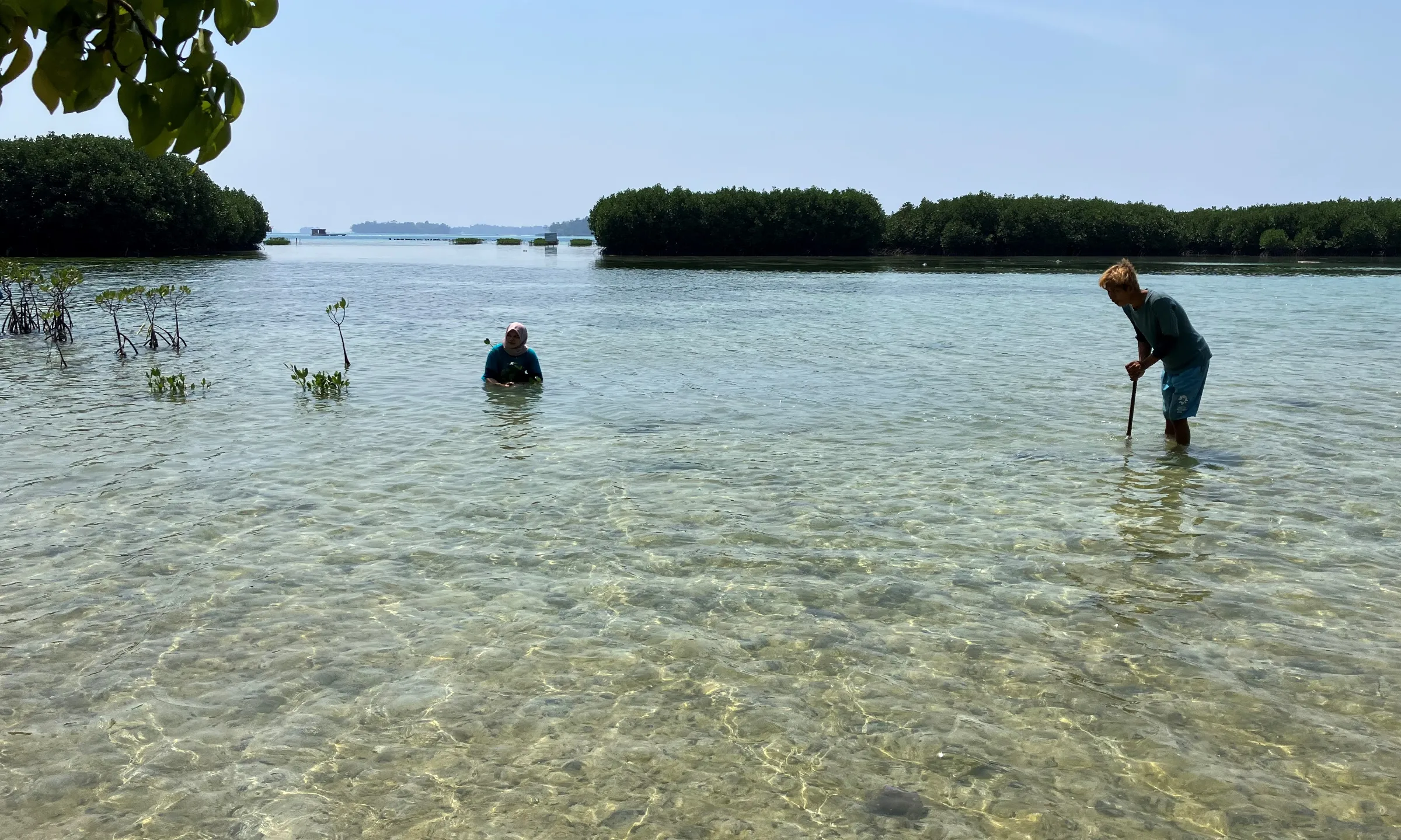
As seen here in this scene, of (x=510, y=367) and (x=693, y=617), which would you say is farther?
(x=510, y=367)

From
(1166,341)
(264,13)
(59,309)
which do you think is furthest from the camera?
(59,309)

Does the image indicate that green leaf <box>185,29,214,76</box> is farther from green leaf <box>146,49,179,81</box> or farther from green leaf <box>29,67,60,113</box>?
green leaf <box>29,67,60,113</box>

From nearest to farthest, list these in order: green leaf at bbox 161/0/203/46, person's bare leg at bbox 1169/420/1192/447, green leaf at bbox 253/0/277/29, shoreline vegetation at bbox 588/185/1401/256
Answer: green leaf at bbox 161/0/203/46
green leaf at bbox 253/0/277/29
person's bare leg at bbox 1169/420/1192/447
shoreline vegetation at bbox 588/185/1401/256

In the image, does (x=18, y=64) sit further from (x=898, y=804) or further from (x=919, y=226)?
(x=919, y=226)

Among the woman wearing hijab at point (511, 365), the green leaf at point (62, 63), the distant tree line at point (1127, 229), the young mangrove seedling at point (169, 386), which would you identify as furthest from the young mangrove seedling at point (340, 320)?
the distant tree line at point (1127, 229)

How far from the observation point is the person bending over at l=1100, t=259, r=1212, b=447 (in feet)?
33.6

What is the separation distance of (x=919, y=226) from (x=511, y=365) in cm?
11371

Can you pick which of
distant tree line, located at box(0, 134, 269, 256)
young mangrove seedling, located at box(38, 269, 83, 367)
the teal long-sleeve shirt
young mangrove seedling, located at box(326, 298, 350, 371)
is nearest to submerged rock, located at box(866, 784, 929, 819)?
the teal long-sleeve shirt

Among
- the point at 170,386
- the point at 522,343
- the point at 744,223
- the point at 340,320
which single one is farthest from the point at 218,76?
the point at 744,223

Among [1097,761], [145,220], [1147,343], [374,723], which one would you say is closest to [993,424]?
[1147,343]

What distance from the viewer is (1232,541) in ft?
26.4

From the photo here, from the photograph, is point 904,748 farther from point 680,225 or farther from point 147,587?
point 680,225

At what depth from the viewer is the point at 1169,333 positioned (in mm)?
10383

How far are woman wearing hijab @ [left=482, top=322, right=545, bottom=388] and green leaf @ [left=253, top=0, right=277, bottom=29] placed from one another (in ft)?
44.7
